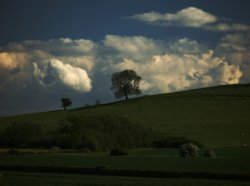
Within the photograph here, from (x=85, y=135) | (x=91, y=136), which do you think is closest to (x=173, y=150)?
(x=91, y=136)

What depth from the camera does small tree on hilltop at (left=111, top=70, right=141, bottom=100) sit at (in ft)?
494

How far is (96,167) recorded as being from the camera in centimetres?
4700

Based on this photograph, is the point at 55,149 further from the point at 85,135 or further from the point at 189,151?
the point at 189,151

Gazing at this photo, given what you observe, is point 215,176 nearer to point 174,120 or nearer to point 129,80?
point 174,120

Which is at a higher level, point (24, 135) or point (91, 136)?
point (24, 135)

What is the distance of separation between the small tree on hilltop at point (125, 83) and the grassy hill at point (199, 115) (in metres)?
12.0

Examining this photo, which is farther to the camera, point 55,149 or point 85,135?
point 85,135

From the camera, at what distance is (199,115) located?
341ft

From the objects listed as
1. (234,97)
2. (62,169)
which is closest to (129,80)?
(234,97)

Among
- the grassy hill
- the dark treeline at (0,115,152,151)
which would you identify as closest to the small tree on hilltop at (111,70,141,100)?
the grassy hill

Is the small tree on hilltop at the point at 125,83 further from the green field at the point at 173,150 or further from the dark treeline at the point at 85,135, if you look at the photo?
the dark treeline at the point at 85,135

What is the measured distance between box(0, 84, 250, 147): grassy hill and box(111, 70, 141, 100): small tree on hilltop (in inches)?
471

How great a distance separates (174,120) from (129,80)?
52.8 m

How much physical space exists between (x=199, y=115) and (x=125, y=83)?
49.9 metres
